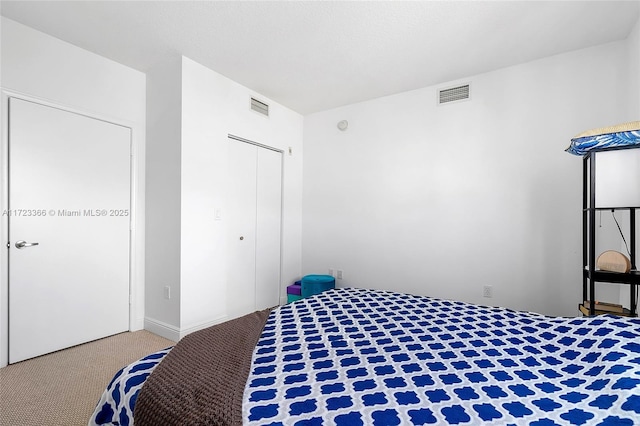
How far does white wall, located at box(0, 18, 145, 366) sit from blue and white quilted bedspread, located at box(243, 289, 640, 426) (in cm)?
217

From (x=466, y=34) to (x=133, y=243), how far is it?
351cm

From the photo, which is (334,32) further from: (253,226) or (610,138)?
(253,226)

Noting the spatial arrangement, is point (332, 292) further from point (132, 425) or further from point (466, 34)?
point (466, 34)

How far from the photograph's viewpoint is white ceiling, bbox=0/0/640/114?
2.12m

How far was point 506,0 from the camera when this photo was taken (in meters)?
2.04

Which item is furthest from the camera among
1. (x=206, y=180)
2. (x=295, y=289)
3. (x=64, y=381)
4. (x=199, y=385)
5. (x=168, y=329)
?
(x=295, y=289)

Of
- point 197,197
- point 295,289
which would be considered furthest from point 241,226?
point 295,289

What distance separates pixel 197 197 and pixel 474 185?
8.96 feet

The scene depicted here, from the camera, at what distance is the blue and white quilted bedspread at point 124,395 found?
108cm

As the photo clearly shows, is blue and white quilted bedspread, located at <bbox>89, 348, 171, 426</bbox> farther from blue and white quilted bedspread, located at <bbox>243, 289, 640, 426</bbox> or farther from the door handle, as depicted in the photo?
the door handle

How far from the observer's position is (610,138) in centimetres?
179

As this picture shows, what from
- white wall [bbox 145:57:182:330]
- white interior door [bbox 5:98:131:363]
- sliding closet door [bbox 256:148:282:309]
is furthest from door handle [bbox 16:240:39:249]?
sliding closet door [bbox 256:148:282:309]

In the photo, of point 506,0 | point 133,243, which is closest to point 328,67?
point 506,0

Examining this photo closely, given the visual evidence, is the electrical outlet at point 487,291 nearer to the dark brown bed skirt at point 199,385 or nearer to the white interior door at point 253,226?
the white interior door at point 253,226
